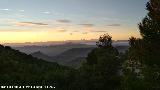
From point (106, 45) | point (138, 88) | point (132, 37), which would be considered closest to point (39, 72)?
point (106, 45)

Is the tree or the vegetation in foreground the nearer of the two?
the vegetation in foreground

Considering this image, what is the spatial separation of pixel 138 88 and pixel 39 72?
5397 centimetres

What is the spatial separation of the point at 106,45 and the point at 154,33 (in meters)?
60.8

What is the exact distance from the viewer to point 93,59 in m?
90.8

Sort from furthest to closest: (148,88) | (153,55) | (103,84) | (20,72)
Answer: (20,72) < (103,84) < (153,55) < (148,88)

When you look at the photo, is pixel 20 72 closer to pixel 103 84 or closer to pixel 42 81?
pixel 42 81

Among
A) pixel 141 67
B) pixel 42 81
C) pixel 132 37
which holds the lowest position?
pixel 42 81

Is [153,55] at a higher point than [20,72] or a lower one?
higher

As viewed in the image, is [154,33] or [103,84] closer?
[154,33]

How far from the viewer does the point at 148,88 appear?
38312mm

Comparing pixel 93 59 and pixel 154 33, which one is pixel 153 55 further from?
pixel 93 59

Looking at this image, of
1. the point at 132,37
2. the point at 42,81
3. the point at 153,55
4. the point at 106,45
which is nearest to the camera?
the point at 153,55

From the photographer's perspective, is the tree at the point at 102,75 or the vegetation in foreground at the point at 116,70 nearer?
the vegetation in foreground at the point at 116,70

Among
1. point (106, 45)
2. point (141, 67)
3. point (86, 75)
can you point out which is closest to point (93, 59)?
point (106, 45)
